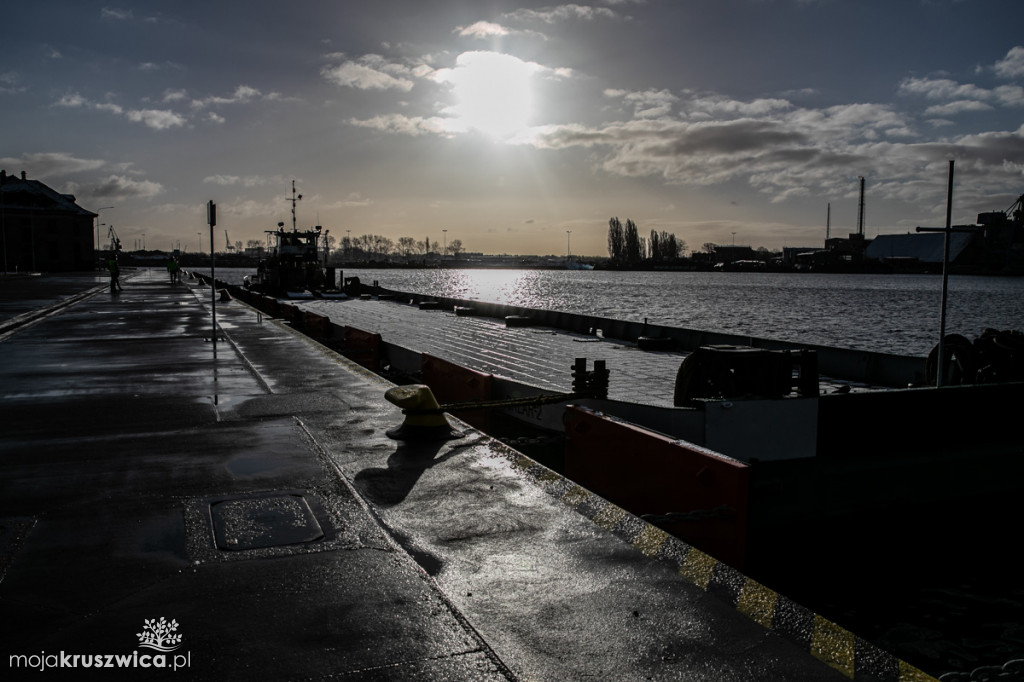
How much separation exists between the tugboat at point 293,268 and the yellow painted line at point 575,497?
4689 centimetres

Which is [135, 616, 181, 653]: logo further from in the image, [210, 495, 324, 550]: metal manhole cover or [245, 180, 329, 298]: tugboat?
[245, 180, 329, 298]: tugboat

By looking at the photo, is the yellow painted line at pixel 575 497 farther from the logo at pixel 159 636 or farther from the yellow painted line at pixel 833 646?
the logo at pixel 159 636

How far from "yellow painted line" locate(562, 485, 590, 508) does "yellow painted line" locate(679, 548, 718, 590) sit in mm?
1042

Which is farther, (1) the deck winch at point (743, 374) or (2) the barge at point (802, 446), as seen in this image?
(1) the deck winch at point (743, 374)

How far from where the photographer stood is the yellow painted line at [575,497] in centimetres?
523

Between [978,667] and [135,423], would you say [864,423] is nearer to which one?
[978,667]

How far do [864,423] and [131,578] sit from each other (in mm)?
7535

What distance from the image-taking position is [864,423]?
8102 millimetres

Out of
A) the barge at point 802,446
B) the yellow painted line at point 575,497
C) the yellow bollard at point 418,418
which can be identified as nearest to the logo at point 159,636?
the yellow painted line at point 575,497

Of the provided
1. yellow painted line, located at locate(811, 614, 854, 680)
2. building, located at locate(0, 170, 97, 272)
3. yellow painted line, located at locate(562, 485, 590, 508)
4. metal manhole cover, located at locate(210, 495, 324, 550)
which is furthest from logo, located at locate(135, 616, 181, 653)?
building, located at locate(0, 170, 97, 272)

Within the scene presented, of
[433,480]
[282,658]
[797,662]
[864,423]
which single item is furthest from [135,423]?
[864,423]

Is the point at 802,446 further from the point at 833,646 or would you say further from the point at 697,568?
the point at 833,646

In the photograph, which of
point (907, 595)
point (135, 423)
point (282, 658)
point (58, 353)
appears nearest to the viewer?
point (282, 658)

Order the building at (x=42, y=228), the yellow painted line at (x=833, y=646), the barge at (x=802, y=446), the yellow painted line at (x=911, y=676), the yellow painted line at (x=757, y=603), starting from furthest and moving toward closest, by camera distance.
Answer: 1. the building at (x=42, y=228)
2. the barge at (x=802, y=446)
3. the yellow painted line at (x=757, y=603)
4. the yellow painted line at (x=833, y=646)
5. the yellow painted line at (x=911, y=676)
